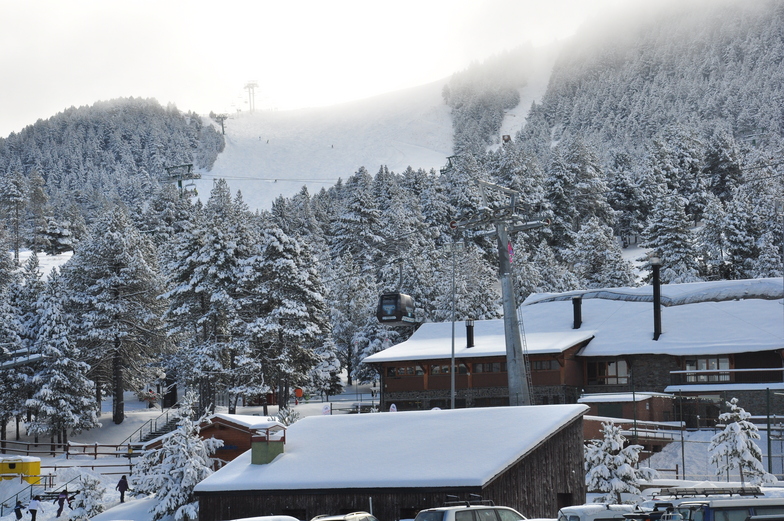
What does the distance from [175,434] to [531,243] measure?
77.2 meters

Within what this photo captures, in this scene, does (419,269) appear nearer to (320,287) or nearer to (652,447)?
(320,287)

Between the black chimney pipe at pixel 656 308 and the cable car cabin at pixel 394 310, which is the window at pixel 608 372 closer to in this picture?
the black chimney pipe at pixel 656 308

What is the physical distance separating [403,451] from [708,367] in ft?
91.3

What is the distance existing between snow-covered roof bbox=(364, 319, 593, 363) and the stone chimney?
79.9 ft

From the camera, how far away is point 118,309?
205 feet

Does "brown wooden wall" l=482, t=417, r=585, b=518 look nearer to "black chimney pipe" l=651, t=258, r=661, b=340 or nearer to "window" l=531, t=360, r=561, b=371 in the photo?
"window" l=531, t=360, r=561, b=371

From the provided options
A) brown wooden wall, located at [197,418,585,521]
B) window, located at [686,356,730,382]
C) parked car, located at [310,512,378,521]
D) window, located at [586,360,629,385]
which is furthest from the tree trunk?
parked car, located at [310,512,378,521]

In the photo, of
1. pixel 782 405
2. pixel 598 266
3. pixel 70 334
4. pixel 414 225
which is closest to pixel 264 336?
pixel 70 334

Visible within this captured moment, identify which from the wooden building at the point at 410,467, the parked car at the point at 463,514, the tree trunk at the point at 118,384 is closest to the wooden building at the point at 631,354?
the wooden building at the point at 410,467

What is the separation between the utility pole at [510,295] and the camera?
41.0m

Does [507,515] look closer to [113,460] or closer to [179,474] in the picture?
[179,474]

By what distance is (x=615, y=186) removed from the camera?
117m

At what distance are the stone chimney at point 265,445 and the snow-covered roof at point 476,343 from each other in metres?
24.4

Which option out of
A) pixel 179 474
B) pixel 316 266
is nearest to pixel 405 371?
pixel 316 266
